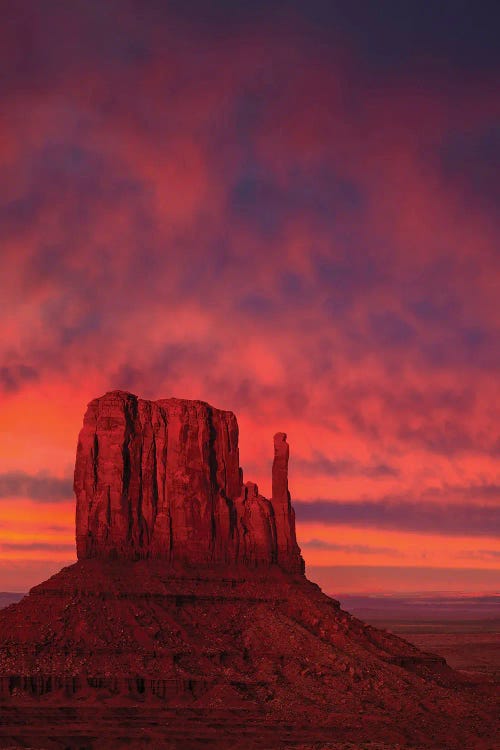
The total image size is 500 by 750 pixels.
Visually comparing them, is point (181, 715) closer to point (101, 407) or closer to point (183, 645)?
point (183, 645)

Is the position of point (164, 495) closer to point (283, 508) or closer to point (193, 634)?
point (283, 508)

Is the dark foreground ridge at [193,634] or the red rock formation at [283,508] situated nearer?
the dark foreground ridge at [193,634]

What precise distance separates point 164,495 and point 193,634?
1836cm

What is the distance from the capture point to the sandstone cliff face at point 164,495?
125 metres

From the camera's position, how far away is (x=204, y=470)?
426ft

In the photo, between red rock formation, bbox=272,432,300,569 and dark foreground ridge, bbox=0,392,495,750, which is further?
red rock formation, bbox=272,432,300,569

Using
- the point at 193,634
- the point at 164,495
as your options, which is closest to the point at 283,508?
the point at 164,495

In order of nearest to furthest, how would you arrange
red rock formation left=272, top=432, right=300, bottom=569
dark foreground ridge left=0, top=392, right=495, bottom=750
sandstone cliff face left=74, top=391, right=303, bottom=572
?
dark foreground ridge left=0, top=392, right=495, bottom=750, sandstone cliff face left=74, top=391, right=303, bottom=572, red rock formation left=272, top=432, right=300, bottom=569

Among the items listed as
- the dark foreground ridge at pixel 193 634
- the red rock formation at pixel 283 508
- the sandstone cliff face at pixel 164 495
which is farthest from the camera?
the red rock formation at pixel 283 508

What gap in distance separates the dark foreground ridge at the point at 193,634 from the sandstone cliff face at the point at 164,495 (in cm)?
15

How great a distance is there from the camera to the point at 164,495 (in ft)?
421

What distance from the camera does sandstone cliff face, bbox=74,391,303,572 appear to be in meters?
125

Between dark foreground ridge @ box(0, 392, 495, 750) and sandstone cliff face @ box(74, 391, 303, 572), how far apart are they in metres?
0.15

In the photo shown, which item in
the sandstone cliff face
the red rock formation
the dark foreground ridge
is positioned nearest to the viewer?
the dark foreground ridge
